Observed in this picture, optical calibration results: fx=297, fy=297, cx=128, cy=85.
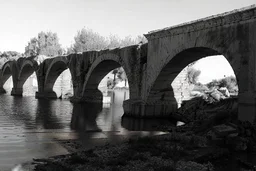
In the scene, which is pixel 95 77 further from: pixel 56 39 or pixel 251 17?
pixel 56 39

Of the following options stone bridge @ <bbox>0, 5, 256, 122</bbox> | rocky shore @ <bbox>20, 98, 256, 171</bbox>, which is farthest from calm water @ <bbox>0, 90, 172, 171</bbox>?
stone bridge @ <bbox>0, 5, 256, 122</bbox>

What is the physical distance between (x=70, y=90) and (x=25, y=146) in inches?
890

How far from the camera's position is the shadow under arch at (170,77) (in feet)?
47.6

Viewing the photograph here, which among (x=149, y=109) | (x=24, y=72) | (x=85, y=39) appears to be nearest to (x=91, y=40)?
(x=85, y=39)

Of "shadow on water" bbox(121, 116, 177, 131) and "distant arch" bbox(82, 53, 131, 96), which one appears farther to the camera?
"distant arch" bbox(82, 53, 131, 96)

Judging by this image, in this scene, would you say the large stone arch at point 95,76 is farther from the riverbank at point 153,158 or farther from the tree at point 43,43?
the tree at point 43,43

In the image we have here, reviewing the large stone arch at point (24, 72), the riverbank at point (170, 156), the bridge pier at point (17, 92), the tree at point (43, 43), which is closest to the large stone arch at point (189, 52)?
the riverbank at point (170, 156)

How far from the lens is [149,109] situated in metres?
16.6

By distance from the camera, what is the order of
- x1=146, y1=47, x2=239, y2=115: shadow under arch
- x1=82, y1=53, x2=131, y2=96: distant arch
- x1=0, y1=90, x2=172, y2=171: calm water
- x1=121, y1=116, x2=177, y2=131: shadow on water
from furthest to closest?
x1=82, y1=53, x2=131, y2=96: distant arch < x1=146, y1=47, x2=239, y2=115: shadow under arch < x1=121, y1=116, x2=177, y2=131: shadow on water < x1=0, y1=90, x2=172, y2=171: calm water

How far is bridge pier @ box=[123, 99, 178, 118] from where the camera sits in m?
16.5

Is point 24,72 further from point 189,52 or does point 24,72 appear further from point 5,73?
point 189,52

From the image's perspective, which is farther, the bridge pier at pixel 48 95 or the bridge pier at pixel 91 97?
the bridge pier at pixel 48 95

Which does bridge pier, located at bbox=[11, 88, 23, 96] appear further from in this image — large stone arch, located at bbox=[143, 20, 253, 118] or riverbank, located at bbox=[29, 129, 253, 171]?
riverbank, located at bbox=[29, 129, 253, 171]

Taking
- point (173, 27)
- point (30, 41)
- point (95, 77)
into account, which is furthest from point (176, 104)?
point (30, 41)
